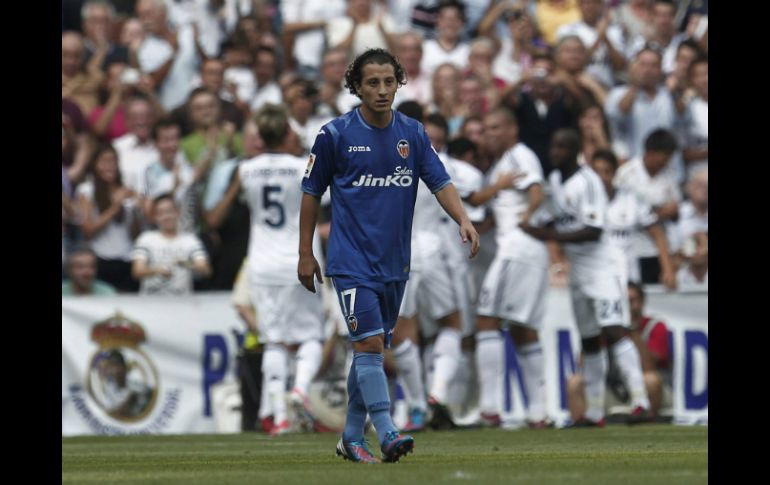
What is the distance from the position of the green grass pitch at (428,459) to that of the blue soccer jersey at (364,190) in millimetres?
1118

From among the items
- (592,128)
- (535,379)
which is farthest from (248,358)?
(592,128)

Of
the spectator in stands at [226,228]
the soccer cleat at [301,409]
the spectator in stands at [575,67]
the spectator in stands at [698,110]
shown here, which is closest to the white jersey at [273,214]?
the soccer cleat at [301,409]

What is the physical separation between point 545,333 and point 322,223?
255 centimetres

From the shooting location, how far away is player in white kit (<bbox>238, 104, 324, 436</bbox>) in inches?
560

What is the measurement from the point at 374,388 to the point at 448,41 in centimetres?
1081

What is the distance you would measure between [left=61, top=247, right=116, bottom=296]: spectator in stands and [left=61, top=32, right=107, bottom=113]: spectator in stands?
293 centimetres

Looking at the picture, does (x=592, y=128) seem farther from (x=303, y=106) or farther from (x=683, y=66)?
(x=303, y=106)

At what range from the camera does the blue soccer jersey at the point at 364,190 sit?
933 cm

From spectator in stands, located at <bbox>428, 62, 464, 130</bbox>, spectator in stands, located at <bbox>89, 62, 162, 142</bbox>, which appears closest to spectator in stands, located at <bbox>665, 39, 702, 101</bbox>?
spectator in stands, located at <bbox>428, 62, 464, 130</bbox>

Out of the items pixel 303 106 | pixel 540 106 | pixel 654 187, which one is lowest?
pixel 654 187

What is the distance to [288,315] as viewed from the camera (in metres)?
14.5
